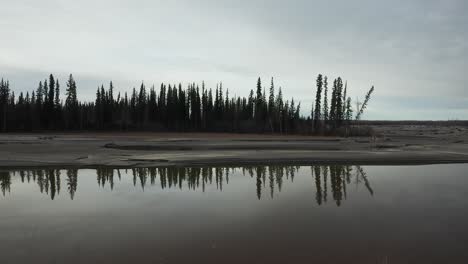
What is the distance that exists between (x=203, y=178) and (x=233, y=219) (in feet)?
24.6

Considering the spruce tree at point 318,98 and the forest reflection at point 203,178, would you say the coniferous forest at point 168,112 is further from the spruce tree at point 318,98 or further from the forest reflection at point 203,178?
the forest reflection at point 203,178

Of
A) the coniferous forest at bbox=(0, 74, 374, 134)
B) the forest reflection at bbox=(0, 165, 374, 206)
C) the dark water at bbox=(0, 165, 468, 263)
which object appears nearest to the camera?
the dark water at bbox=(0, 165, 468, 263)

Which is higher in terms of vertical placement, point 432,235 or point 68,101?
point 68,101

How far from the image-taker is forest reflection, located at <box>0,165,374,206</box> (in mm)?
13844

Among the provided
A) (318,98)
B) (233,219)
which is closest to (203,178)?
(233,219)

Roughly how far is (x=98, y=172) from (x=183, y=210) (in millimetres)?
9928

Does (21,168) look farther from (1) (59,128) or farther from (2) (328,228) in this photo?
(1) (59,128)

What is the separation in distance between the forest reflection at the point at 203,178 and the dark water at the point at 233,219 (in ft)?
0.28

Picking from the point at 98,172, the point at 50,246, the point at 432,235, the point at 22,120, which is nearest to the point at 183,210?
the point at 50,246

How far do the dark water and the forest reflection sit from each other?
8 cm

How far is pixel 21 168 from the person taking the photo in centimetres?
2003

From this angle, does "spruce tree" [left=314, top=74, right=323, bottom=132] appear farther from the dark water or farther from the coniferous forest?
the dark water

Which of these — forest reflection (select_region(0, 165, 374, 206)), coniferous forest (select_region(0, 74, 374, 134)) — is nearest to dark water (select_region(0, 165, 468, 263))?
forest reflection (select_region(0, 165, 374, 206))

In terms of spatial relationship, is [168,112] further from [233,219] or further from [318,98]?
[233,219]
